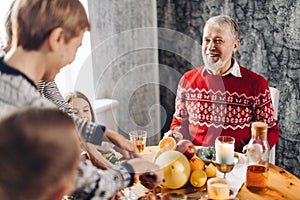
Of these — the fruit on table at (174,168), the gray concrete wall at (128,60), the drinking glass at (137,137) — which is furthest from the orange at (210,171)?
the gray concrete wall at (128,60)

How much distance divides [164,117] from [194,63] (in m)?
0.48

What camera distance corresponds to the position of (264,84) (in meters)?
2.26

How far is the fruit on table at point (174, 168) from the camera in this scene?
1592 millimetres

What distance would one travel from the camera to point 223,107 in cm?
232

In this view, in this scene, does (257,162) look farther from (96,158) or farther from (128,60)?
(128,60)

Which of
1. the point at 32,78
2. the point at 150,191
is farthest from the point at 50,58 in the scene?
the point at 150,191

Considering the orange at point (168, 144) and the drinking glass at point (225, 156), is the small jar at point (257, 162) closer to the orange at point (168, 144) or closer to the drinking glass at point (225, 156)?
the drinking glass at point (225, 156)

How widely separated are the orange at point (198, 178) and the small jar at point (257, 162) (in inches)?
6.7

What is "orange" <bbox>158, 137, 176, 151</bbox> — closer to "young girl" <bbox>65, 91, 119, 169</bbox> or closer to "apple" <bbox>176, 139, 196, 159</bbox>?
"apple" <bbox>176, 139, 196, 159</bbox>

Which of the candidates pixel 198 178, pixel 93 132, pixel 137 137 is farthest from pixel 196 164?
pixel 93 132

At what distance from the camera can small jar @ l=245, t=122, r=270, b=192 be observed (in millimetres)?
1703

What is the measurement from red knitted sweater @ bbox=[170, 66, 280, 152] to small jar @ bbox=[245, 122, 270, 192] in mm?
496

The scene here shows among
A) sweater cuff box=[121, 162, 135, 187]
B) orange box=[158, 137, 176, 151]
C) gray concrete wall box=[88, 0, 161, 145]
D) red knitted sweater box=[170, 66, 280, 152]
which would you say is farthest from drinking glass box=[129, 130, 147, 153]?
gray concrete wall box=[88, 0, 161, 145]

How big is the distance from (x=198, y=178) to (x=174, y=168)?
0.36 ft
